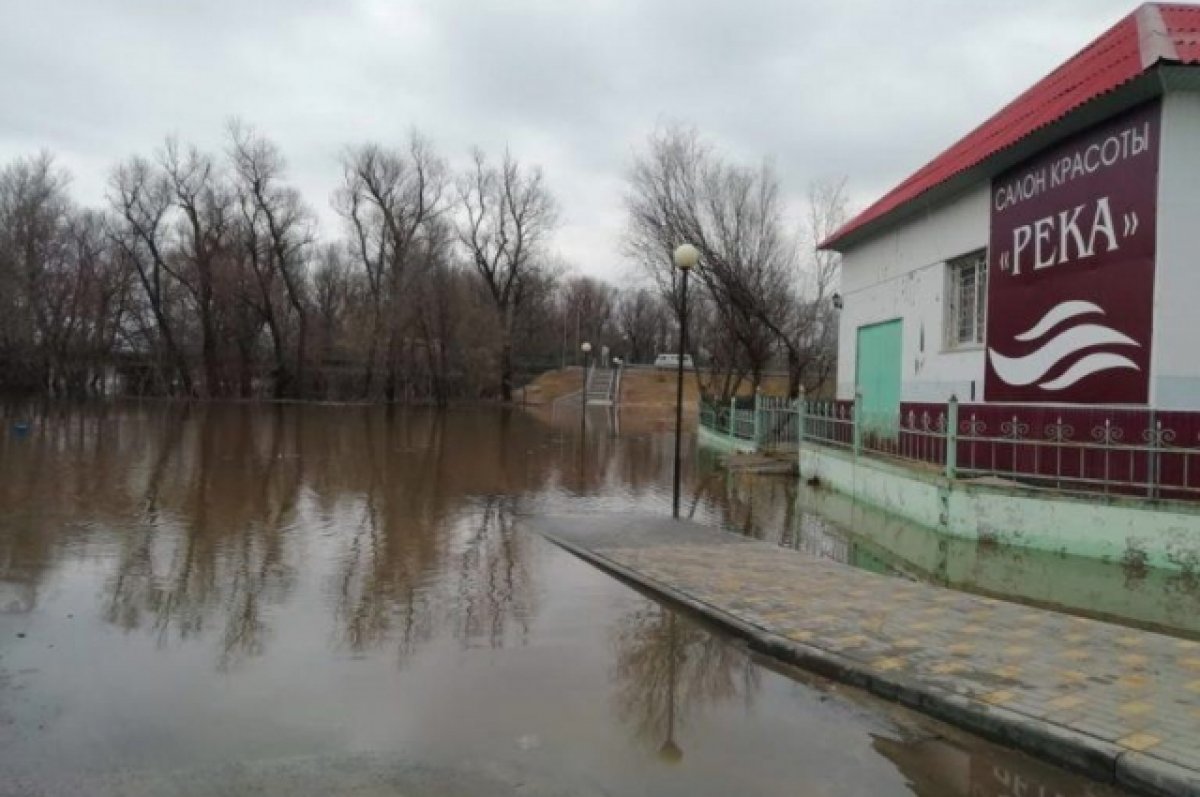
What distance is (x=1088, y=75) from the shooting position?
12.5 metres

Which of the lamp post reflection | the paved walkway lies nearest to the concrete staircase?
the paved walkway

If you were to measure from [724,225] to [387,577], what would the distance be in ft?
78.1

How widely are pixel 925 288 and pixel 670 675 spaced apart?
41.7 ft

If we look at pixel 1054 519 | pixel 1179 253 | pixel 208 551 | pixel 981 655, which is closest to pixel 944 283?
pixel 1179 253

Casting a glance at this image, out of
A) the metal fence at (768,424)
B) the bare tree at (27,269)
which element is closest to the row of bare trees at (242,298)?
the bare tree at (27,269)

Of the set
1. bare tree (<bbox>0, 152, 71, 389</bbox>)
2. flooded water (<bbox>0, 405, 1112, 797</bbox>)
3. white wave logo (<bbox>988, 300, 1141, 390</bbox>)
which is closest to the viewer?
flooded water (<bbox>0, 405, 1112, 797</bbox>)

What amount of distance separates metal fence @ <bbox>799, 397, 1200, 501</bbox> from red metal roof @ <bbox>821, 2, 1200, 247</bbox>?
3.74 metres

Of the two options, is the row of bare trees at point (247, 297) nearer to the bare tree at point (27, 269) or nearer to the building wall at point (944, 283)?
the bare tree at point (27, 269)

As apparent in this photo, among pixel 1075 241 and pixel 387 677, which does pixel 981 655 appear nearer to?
pixel 387 677

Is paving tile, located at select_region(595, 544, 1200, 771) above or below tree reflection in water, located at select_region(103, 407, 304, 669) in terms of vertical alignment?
above

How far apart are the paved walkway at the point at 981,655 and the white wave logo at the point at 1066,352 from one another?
4.91 metres

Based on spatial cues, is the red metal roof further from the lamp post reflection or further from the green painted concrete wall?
the lamp post reflection

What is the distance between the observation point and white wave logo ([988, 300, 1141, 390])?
11.3m

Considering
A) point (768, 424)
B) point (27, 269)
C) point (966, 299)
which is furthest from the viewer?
point (27, 269)
